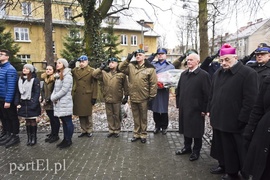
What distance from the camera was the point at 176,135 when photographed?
638 centimetres

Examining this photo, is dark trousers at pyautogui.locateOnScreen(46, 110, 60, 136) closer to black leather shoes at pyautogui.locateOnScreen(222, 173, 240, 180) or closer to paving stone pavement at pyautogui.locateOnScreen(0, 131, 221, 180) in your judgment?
paving stone pavement at pyautogui.locateOnScreen(0, 131, 221, 180)

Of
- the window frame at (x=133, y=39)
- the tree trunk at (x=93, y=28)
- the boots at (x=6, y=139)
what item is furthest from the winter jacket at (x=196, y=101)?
the window frame at (x=133, y=39)

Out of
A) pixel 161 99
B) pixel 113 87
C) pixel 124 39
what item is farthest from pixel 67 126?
pixel 124 39

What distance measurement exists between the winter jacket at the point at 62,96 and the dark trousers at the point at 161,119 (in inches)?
91.3

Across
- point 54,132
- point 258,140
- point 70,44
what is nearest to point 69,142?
point 54,132

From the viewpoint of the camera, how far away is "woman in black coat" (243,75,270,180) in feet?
8.51

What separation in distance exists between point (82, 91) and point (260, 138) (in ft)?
13.9

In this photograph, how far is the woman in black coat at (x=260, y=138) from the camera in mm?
2594

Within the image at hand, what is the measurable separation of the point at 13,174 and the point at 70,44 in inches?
850

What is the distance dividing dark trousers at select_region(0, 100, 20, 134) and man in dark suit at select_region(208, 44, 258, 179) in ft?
14.8

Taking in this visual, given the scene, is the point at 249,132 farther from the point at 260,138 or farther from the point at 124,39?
the point at 124,39

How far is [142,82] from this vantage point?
552cm

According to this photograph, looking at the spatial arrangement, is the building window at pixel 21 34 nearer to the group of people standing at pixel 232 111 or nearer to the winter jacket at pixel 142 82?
the winter jacket at pixel 142 82

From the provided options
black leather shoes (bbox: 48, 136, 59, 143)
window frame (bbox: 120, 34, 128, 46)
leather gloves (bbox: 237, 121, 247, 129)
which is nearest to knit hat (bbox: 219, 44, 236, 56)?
leather gloves (bbox: 237, 121, 247, 129)
